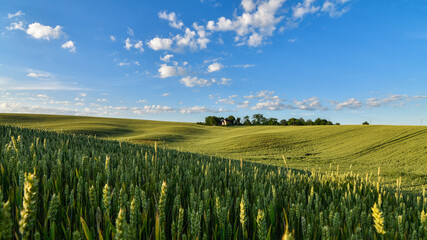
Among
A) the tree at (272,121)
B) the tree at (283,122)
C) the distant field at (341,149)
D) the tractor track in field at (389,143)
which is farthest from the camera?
the tree at (272,121)

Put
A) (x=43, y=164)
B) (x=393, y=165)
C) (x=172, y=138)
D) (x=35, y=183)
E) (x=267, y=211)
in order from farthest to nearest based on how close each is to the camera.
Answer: (x=172, y=138)
(x=393, y=165)
(x=43, y=164)
(x=267, y=211)
(x=35, y=183)

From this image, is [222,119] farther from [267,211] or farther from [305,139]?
[267,211]

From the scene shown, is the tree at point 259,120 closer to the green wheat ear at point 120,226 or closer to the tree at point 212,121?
the tree at point 212,121

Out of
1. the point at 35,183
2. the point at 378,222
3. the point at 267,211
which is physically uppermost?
the point at 35,183

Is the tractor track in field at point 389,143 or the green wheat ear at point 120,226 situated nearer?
the green wheat ear at point 120,226

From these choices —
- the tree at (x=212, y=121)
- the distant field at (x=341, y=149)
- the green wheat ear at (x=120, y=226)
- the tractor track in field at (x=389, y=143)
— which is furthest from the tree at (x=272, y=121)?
the green wheat ear at (x=120, y=226)

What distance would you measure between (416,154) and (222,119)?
8842cm

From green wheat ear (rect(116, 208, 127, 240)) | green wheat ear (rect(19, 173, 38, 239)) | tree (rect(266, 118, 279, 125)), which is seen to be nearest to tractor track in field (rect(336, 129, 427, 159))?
green wheat ear (rect(116, 208, 127, 240))

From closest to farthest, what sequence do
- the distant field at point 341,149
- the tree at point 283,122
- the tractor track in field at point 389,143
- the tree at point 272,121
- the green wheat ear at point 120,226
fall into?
the green wheat ear at point 120,226 < the distant field at point 341,149 < the tractor track in field at point 389,143 < the tree at point 283,122 < the tree at point 272,121

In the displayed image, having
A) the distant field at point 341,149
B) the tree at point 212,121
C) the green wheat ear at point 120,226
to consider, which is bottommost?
the distant field at point 341,149

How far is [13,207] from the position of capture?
1.59 meters

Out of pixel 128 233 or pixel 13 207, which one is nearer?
pixel 128 233

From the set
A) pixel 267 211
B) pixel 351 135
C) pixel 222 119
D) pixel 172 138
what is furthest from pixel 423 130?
pixel 222 119

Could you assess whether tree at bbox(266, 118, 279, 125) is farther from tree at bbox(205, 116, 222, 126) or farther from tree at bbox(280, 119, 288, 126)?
tree at bbox(205, 116, 222, 126)
